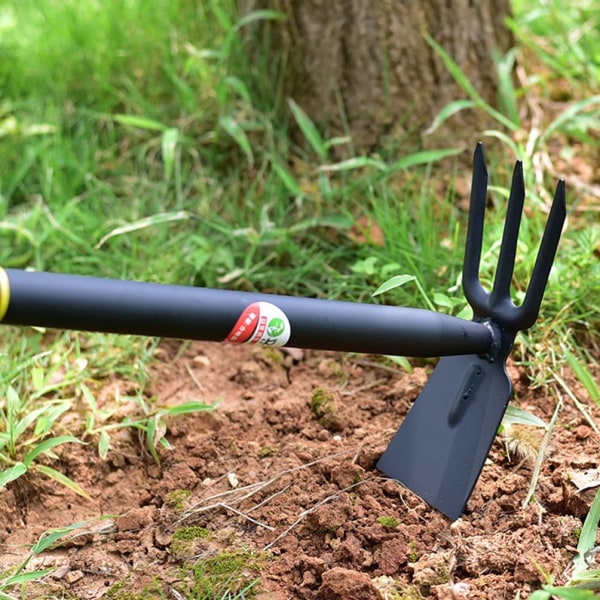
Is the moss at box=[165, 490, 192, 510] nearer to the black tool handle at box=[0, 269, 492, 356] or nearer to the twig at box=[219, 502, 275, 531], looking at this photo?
the twig at box=[219, 502, 275, 531]

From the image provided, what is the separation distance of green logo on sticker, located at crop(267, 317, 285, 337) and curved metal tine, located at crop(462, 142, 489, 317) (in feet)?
1.53

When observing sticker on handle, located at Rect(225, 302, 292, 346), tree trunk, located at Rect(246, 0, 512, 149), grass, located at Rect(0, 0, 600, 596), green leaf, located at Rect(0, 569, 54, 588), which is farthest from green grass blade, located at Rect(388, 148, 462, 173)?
green leaf, located at Rect(0, 569, 54, 588)

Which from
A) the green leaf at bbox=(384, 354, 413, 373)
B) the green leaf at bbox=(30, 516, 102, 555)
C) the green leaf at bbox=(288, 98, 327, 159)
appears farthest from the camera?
the green leaf at bbox=(288, 98, 327, 159)

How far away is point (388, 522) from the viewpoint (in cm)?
155

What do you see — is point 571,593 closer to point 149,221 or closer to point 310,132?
point 149,221

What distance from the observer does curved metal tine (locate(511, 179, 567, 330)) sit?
4.96 ft

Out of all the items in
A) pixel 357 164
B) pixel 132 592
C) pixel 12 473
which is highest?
pixel 357 164

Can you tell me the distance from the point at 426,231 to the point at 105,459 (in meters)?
1.00

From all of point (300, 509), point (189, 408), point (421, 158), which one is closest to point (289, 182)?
point (421, 158)

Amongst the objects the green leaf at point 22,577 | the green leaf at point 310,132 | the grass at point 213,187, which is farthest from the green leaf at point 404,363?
→ the green leaf at point 22,577

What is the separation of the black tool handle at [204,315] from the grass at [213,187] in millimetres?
253

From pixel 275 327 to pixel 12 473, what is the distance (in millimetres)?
618

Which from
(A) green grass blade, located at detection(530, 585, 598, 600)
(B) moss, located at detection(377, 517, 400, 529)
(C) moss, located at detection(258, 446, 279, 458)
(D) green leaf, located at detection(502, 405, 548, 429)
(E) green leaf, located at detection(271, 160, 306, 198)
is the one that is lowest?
(C) moss, located at detection(258, 446, 279, 458)

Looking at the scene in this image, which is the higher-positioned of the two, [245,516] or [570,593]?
[570,593]
